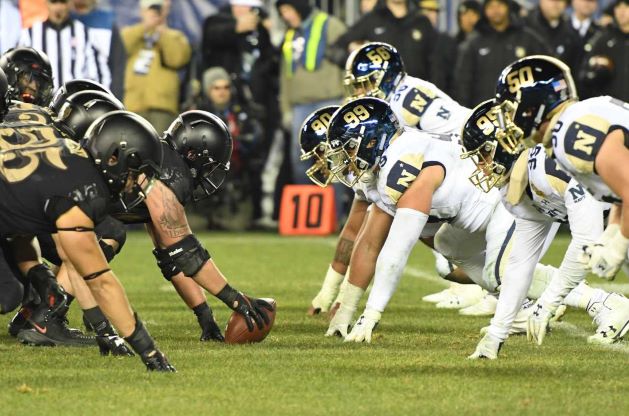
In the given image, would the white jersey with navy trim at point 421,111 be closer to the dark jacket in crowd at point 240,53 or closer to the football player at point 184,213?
the football player at point 184,213

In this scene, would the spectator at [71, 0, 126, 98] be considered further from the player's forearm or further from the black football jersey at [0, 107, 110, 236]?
the black football jersey at [0, 107, 110, 236]

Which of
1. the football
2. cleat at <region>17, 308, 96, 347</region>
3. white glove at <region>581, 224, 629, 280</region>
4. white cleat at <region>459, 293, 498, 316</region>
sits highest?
white glove at <region>581, 224, 629, 280</region>

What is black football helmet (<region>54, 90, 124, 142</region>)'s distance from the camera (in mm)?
7461

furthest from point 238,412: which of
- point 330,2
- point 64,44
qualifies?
point 330,2

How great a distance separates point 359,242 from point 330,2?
8.94 m

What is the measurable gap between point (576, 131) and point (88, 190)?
1.98 metres

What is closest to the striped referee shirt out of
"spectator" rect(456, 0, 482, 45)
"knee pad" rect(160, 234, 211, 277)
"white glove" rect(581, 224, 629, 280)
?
"spectator" rect(456, 0, 482, 45)

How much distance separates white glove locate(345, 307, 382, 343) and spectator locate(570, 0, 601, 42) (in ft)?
25.4

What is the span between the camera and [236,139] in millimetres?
15164

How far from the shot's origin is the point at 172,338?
7.63m

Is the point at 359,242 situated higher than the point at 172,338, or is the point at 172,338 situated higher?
the point at 359,242

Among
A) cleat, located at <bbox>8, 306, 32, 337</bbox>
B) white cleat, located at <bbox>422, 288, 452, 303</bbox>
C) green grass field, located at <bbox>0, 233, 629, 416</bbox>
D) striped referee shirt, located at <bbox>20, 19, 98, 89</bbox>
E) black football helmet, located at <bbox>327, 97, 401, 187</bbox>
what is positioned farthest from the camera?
striped referee shirt, located at <bbox>20, 19, 98, 89</bbox>

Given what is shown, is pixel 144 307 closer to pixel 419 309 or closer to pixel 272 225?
pixel 419 309

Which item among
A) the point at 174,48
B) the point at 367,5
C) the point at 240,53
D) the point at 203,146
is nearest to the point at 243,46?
the point at 240,53
